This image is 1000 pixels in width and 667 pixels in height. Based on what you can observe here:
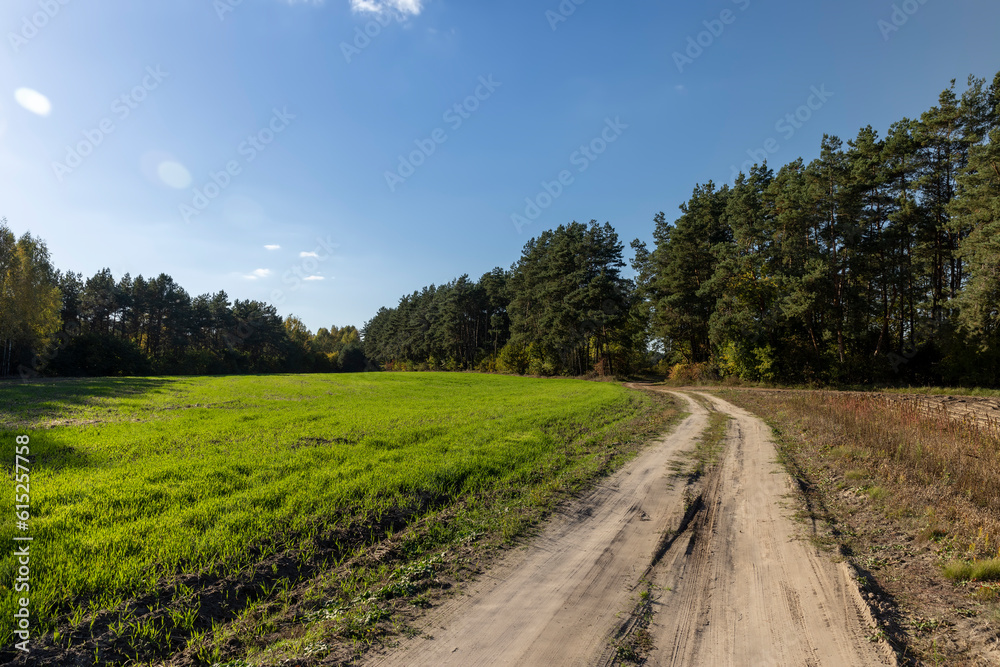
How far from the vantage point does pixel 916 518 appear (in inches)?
247

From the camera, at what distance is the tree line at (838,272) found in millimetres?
28922

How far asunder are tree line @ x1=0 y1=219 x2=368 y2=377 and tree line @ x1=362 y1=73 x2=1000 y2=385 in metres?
60.2

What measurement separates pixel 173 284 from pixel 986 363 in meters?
105

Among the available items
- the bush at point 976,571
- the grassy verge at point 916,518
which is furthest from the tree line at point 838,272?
the bush at point 976,571

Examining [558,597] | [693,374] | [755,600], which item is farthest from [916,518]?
[693,374]

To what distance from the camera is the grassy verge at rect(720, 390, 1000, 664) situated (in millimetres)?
3862

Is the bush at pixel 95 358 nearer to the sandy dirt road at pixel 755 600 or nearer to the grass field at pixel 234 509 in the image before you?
the grass field at pixel 234 509

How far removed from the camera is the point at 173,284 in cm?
7294

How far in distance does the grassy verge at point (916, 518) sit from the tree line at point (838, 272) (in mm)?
22818

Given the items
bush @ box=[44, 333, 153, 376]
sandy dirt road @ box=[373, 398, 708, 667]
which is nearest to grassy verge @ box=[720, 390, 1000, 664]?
sandy dirt road @ box=[373, 398, 708, 667]

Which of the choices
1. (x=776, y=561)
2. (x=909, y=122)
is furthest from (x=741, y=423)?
(x=909, y=122)

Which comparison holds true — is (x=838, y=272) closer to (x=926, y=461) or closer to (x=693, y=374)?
(x=693, y=374)

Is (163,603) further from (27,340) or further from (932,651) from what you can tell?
(27,340)

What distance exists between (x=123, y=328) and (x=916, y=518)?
99467mm
